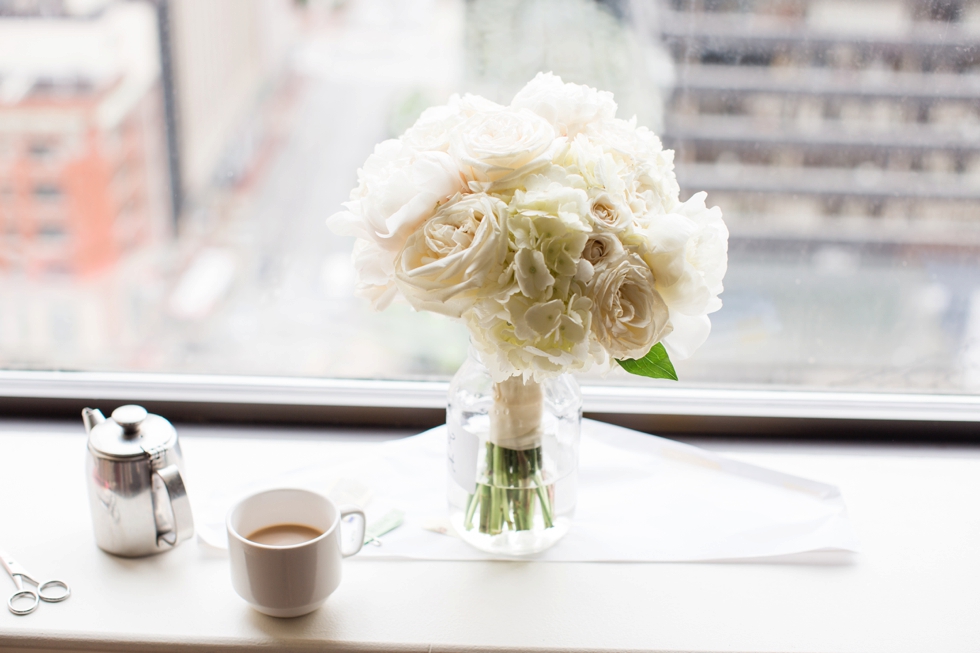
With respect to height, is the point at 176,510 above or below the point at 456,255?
below

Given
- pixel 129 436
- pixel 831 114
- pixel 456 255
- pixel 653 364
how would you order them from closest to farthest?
pixel 456 255 → pixel 653 364 → pixel 129 436 → pixel 831 114

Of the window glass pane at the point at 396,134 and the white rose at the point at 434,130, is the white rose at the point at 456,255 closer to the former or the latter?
the white rose at the point at 434,130

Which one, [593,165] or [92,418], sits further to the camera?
[92,418]

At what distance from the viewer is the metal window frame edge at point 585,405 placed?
3.81ft

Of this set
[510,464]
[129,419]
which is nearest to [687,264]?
[510,464]

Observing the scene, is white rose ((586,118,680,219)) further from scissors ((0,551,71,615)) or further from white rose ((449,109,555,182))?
scissors ((0,551,71,615))

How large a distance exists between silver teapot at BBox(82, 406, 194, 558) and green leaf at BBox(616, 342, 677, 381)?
18.2 inches

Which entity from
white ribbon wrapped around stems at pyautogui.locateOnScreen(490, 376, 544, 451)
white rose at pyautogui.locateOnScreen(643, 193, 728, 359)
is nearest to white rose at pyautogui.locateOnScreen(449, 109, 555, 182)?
white rose at pyautogui.locateOnScreen(643, 193, 728, 359)

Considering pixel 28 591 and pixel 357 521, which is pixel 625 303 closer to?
pixel 357 521

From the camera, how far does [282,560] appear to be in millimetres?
760

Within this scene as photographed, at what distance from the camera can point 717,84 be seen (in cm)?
112

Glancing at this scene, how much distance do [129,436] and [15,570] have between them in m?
0.18

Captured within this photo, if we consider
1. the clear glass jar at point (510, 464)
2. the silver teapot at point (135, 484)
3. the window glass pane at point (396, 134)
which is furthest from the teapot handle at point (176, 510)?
the window glass pane at point (396, 134)

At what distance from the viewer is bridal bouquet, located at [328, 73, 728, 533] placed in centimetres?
65
